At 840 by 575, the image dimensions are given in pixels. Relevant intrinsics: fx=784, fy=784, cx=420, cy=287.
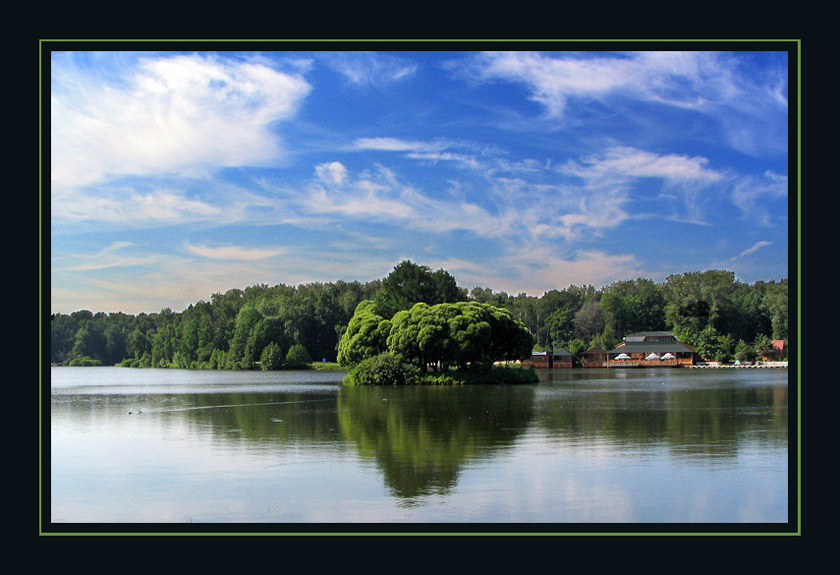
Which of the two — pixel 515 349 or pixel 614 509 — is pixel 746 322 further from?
pixel 614 509

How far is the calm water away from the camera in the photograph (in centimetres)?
1295

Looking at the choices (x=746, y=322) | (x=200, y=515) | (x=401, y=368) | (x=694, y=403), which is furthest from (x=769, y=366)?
(x=200, y=515)

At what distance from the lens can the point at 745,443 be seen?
20.3 meters

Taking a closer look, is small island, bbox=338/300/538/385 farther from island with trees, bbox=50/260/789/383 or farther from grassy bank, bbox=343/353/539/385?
island with trees, bbox=50/260/789/383

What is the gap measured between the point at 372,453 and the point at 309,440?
126 inches

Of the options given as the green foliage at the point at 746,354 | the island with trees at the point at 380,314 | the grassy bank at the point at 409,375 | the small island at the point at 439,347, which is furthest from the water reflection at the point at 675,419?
the green foliage at the point at 746,354

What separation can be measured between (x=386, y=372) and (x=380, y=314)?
1471cm

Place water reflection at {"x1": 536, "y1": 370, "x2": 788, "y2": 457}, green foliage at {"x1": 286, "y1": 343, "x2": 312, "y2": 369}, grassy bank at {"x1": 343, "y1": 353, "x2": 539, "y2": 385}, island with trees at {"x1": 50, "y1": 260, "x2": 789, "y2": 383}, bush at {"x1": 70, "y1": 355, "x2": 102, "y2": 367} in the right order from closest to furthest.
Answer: water reflection at {"x1": 536, "y1": 370, "x2": 788, "y2": 457}, grassy bank at {"x1": 343, "y1": 353, "x2": 539, "y2": 385}, island with trees at {"x1": 50, "y1": 260, "x2": 789, "y2": 383}, green foliage at {"x1": 286, "y1": 343, "x2": 312, "y2": 369}, bush at {"x1": 70, "y1": 355, "x2": 102, "y2": 367}

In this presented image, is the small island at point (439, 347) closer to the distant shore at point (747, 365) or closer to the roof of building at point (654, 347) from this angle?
the distant shore at point (747, 365)

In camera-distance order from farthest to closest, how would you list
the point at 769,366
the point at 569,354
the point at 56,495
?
the point at 569,354, the point at 769,366, the point at 56,495

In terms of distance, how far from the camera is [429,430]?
24000 mm

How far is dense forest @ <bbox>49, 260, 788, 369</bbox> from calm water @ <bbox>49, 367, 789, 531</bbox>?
82.8 m

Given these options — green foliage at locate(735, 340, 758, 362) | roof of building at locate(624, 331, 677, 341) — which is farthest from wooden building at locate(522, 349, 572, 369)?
green foliage at locate(735, 340, 758, 362)

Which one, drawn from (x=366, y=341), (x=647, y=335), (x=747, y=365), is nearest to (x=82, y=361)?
(x=366, y=341)
